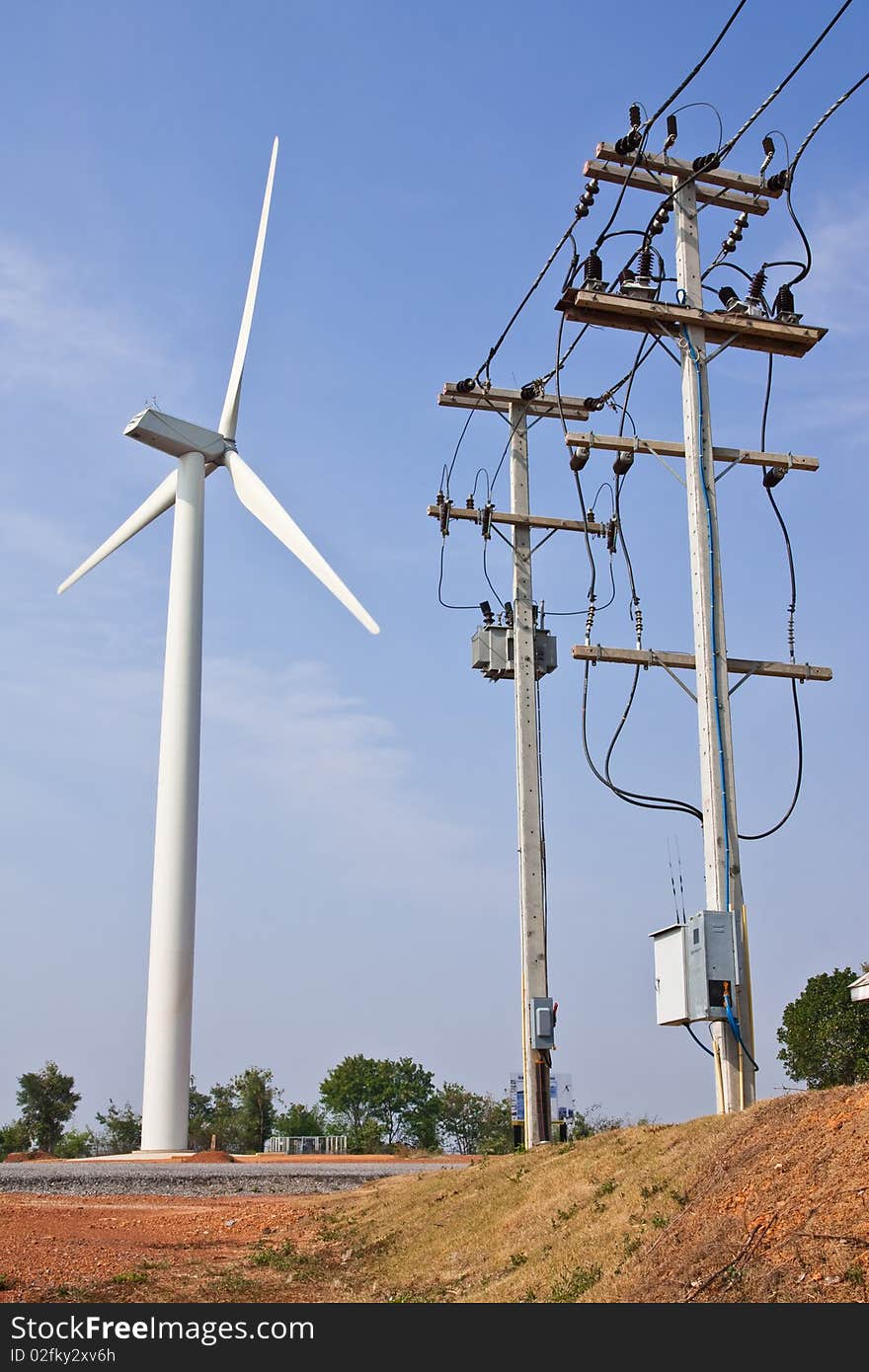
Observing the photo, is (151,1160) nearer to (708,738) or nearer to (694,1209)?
(708,738)

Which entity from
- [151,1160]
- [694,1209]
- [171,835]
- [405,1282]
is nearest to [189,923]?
[171,835]

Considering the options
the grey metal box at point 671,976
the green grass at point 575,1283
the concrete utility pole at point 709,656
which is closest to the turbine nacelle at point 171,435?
the concrete utility pole at point 709,656

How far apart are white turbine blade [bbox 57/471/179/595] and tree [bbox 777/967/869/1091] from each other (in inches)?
1221

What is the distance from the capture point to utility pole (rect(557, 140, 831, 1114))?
14422 mm

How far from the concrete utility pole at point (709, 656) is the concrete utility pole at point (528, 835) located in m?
7.86

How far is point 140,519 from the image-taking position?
1639 inches

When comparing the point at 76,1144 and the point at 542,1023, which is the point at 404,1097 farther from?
the point at 542,1023

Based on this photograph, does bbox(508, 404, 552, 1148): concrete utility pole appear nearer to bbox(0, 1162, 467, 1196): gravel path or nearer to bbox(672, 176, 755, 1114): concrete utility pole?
bbox(0, 1162, 467, 1196): gravel path

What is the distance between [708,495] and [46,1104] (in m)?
62.0

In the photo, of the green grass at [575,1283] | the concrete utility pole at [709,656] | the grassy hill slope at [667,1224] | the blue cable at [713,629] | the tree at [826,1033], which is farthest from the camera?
the tree at [826,1033]

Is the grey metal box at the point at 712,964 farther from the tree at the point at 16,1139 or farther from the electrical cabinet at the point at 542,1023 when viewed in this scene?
the tree at the point at 16,1139

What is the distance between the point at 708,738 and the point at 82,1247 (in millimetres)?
9128

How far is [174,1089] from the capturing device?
3394 cm

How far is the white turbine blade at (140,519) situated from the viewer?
40500 millimetres
